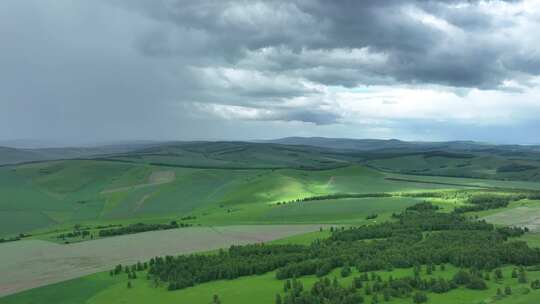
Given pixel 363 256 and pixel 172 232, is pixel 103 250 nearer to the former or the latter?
pixel 172 232

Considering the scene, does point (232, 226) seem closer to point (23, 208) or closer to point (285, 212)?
point (285, 212)

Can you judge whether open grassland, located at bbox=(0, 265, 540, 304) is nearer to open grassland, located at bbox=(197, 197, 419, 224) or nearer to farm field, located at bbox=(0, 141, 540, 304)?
farm field, located at bbox=(0, 141, 540, 304)

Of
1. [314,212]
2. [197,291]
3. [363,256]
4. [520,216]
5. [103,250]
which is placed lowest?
[103,250]

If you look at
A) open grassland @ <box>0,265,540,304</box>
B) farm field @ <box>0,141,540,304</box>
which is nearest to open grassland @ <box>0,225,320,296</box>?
farm field @ <box>0,141,540,304</box>

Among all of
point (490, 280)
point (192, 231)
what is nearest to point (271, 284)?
point (490, 280)

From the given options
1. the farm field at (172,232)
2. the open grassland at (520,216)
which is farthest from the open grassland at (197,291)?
the open grassland at (520,216)

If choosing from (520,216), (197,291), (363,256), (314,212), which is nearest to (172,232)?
(314,212)
